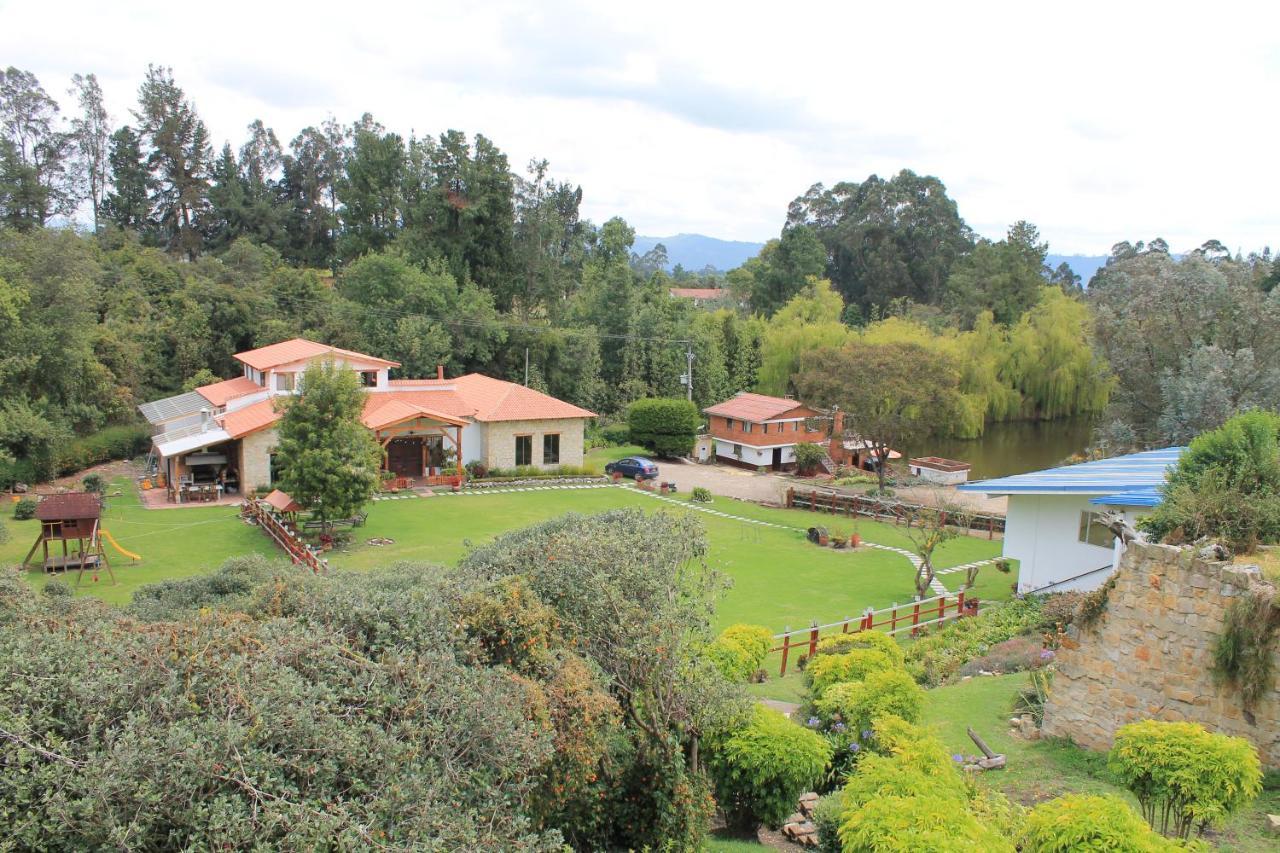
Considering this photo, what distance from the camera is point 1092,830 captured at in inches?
255

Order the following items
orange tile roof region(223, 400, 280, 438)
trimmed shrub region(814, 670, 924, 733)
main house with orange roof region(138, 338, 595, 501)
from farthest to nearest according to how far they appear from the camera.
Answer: main house with orange roof region(138, 338, 595, 501) → orange tile roof region(223, 400, 280, 438) → trimmed shrub region(814, 670, 924, 733)

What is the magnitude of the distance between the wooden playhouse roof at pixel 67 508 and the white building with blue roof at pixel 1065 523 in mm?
20560

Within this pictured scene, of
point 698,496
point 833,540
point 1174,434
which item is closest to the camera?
point 833,540

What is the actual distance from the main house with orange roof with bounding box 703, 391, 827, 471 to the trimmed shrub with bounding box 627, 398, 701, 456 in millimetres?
1605

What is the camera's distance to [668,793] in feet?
27.5

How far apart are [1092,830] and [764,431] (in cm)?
3689

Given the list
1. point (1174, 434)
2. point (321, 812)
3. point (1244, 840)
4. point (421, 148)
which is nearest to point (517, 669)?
point (321, 812)

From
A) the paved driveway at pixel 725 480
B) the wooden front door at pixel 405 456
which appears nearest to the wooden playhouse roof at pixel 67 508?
the wooden front door at pixel 405 456

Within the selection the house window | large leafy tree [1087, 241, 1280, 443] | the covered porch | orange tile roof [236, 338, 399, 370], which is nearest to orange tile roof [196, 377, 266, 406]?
orange tile roof [236, 338, 399, 370]

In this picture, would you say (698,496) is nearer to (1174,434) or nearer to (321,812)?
(1174,434)

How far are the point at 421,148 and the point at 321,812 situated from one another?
175 ft

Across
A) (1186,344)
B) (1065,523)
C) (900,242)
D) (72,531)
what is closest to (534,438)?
(72,531)

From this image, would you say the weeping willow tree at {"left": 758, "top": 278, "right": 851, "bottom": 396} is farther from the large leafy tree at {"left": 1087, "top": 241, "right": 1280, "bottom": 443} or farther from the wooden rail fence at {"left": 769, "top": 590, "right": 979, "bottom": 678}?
the wooden rail fence at {"left": 769, "top": 590, "right": 979, "bottom": 678}

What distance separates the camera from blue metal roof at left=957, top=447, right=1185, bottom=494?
1919 centimetres
